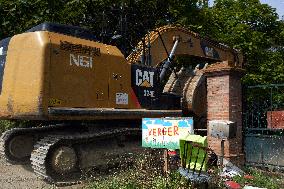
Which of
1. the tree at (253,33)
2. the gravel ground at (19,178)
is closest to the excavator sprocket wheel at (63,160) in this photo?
the gravel ground at (19,178)

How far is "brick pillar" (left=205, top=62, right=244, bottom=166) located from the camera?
28.9 ft

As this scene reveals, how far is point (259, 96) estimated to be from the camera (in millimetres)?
20672

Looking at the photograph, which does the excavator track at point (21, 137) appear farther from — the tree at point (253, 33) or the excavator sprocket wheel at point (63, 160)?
the tree at point (253, 33)

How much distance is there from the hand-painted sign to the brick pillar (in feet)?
6.55

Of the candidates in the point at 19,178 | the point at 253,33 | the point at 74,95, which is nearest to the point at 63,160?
the point at 19,178

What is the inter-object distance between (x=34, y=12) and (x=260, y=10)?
620 inches

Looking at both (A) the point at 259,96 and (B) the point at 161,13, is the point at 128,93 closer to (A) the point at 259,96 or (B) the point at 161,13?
(B) the point at 161,13

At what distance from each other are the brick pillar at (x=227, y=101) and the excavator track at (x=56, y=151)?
2584mm

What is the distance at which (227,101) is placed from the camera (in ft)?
29.1

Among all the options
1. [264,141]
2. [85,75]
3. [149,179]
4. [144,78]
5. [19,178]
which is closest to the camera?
[149,179]

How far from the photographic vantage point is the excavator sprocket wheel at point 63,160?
27.8 ft

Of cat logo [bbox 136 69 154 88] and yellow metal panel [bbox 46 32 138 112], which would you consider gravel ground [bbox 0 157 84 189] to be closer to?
yellow metal panel [bbox 46 32 138 112]

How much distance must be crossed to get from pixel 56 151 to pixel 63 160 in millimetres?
254

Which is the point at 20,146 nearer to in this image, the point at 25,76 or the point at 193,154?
the point at 25,76
